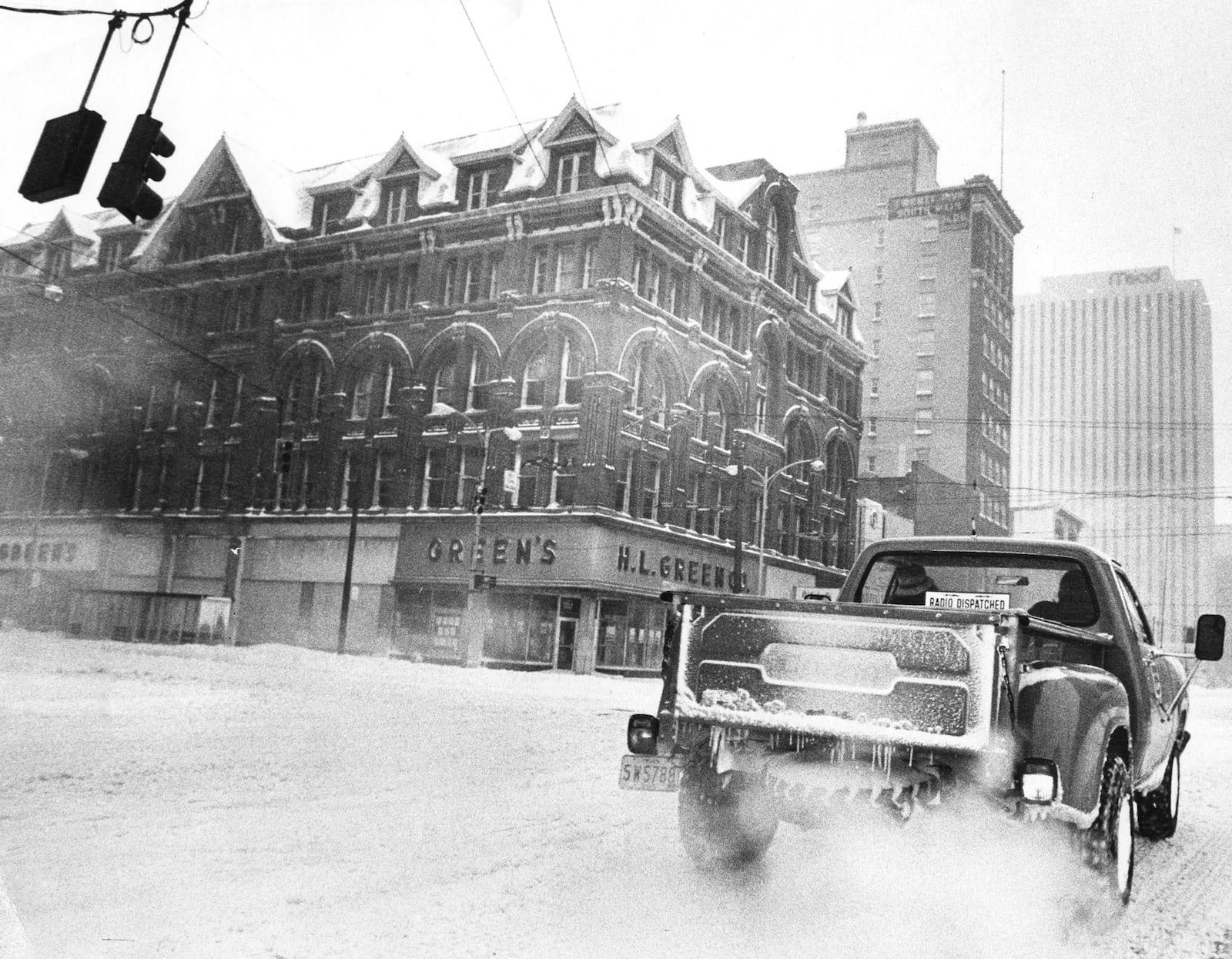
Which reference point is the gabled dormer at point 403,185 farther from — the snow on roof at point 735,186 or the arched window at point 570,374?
the snow on roof at point 735,186

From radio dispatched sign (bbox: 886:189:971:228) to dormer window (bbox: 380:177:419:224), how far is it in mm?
4161

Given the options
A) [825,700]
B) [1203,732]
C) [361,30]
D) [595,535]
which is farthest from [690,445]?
[1203,732]

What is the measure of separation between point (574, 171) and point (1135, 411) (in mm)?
5020

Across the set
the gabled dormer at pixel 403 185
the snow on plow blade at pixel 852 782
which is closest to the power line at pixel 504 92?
the gabled dormer at pixel 403 185

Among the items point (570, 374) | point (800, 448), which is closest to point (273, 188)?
point (570, 374)

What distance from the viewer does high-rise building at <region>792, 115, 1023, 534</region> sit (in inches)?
326

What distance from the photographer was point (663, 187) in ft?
30.9

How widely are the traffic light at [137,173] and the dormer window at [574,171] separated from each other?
3.81 meters

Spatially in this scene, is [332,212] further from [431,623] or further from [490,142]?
[431,623]

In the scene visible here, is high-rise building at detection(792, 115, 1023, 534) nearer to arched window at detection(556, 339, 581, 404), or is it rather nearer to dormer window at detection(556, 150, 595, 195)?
dormer window at detection(556, 150, 595, 195)

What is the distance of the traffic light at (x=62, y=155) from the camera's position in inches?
199

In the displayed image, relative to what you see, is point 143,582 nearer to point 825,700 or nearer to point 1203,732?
point 825,700

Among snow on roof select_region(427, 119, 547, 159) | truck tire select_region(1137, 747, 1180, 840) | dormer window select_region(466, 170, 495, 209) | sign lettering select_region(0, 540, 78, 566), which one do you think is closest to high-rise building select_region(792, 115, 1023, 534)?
snow on roof select_region(427, 119, 547, 159)

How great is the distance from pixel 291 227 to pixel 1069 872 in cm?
795
